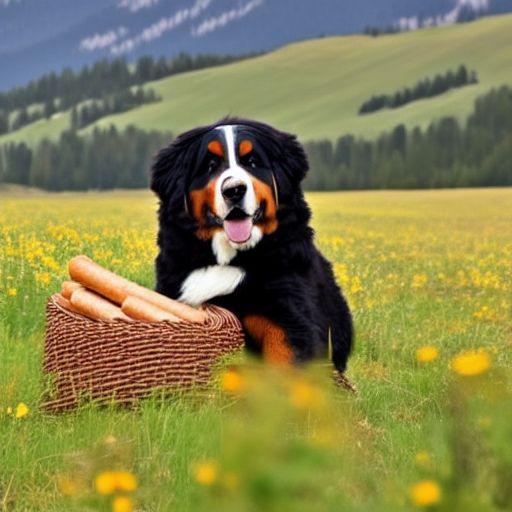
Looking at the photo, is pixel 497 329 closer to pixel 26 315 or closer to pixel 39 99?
pixel 26 315

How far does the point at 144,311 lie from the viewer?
460 centimetres

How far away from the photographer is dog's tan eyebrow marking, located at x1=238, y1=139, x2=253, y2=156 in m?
4.40

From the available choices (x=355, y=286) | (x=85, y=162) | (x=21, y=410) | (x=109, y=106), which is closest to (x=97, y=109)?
(x=109, y=106)

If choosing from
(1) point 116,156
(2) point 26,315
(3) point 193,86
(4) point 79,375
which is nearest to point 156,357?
(4) point 79,375

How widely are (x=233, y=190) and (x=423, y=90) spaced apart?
99.4 metres

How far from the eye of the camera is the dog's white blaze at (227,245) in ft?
14.7

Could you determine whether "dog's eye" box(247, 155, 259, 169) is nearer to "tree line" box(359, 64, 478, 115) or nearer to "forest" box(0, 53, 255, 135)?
"tree line" box(359, 64, 478, 115)

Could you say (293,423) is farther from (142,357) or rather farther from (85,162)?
(85,162)

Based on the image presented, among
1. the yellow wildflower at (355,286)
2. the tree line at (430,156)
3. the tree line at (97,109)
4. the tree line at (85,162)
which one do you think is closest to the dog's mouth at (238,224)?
the yellow wildflower at (355,286)

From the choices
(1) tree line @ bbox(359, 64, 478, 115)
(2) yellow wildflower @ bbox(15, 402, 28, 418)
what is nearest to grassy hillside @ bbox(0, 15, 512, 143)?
(1) tree line @ bbox(359, 64, 478, 115)

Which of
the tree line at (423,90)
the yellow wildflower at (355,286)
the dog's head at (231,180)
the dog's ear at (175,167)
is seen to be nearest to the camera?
the dog's head at (231,180)

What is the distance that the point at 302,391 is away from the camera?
4.42ft

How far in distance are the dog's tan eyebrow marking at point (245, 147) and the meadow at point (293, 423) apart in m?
0.93

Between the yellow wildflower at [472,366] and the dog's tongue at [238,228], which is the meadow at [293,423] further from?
the dog's tongue at [238,228]
